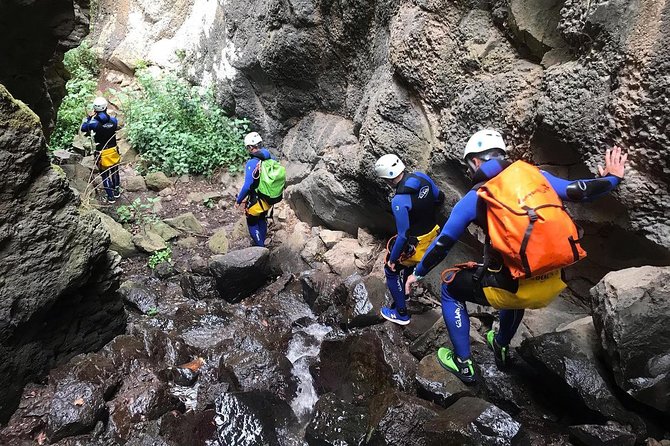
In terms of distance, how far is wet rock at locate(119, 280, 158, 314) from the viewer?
709 cm

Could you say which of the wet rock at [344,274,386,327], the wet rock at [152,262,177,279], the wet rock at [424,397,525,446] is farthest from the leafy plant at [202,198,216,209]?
the wet rock at [424,397,525,446]

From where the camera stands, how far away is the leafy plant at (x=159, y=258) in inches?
329

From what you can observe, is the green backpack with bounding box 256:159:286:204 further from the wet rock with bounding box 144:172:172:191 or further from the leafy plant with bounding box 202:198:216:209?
the wet rock with bounding box 144:172:172:191

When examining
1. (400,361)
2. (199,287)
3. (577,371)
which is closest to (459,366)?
(400,361)

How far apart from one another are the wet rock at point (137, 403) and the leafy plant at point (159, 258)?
11.2 ft

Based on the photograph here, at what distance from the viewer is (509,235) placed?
360 cm

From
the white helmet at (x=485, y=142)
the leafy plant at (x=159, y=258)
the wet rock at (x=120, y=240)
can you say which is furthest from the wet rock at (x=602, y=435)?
the wet rock at (x=120, y=240)

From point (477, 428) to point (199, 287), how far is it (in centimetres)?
507

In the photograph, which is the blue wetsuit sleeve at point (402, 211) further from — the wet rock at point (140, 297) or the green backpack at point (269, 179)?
the wet rock at point (140, 297)

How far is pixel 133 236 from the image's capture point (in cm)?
895

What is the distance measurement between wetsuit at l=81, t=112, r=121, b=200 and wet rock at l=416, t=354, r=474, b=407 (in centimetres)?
823

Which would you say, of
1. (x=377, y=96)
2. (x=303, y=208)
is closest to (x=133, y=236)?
(x=303, y=208)

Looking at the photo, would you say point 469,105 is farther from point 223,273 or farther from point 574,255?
point 223,273

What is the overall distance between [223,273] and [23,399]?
314cm
